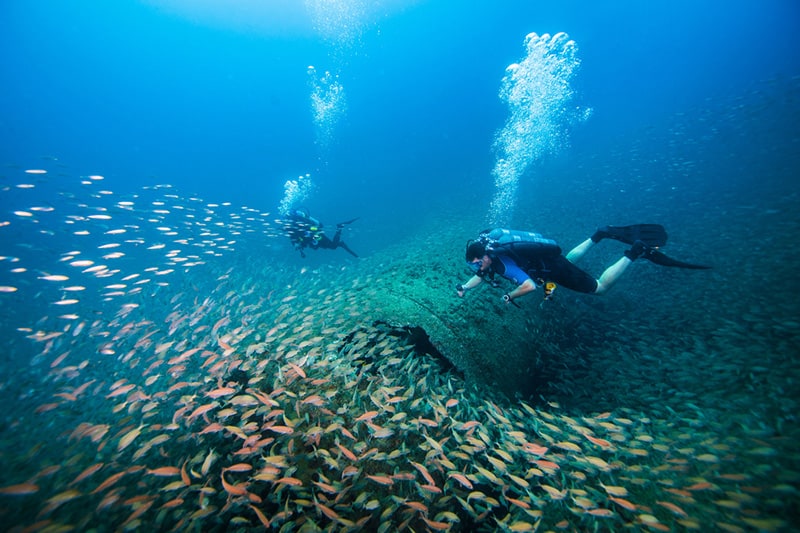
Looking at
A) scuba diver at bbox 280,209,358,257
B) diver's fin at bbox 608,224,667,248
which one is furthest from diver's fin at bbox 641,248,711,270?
scuba diver at bbox 280,209,358,257

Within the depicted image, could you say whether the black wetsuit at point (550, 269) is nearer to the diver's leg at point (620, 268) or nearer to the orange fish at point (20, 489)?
the diver's leg at point (620, 268)

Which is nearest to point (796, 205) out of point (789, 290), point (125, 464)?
point (789, 290)

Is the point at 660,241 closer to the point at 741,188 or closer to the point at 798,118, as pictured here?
the point at 741,188

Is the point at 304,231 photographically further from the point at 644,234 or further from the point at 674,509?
the point at 674,509

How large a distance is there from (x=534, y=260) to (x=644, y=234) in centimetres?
285

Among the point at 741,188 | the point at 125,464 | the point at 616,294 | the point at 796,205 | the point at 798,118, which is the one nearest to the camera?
the point at 125,464

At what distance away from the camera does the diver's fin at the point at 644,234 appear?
20.3 feet

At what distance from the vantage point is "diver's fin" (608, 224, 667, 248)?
20.3ft

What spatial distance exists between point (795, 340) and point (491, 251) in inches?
213

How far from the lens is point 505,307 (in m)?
5.84

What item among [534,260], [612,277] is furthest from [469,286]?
[612,277]

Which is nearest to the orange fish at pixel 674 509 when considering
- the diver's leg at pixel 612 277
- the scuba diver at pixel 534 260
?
the scuba diver at pixel 534 260

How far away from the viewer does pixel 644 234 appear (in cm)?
634

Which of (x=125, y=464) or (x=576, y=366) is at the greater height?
(x=125, y=464)
